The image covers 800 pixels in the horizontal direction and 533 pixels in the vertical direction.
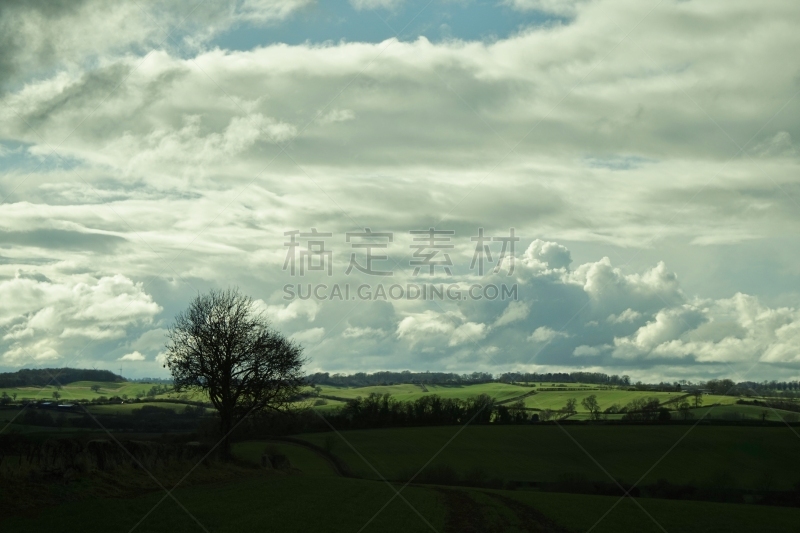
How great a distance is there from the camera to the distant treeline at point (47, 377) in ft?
317

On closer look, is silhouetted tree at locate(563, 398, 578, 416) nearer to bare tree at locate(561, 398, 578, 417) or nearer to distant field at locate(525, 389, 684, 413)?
bare tree at locate(561, 398, 578, 417)

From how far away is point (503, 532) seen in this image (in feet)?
73.3

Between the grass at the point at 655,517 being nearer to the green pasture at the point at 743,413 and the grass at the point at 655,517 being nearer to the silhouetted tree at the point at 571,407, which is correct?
the green pasture at the point at 743,413

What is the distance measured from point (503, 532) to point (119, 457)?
62.3ft

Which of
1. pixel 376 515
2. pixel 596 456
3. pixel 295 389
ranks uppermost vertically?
pixel 295 389

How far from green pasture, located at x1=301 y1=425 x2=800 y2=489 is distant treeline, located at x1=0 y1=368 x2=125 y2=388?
47.6 meters

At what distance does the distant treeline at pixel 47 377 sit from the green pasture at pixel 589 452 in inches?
1875

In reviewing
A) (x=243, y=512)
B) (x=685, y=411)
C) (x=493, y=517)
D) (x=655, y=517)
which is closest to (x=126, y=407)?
(x=243, y=512)

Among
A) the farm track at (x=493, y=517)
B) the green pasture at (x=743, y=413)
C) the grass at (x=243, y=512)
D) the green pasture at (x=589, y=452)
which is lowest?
the green pasture at (x=589, y=452)

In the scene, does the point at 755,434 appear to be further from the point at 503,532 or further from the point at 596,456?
the point at 503,532

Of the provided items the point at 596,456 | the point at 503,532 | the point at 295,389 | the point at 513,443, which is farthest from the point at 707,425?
the point at 503,532

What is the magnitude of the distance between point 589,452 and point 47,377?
281ft

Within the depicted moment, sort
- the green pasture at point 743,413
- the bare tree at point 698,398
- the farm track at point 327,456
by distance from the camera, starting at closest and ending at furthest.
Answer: the farm track at point 327,456 < the green pasture at point 743,413 < the bare tree at point 698,398

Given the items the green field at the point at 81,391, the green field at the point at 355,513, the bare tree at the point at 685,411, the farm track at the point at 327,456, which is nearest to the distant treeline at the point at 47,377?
the green field at the point at 81,391
